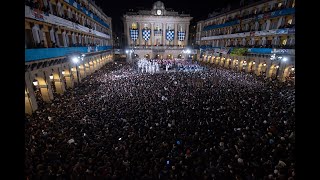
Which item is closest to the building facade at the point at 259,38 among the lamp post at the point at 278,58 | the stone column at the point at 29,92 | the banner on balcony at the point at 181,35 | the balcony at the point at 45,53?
the lamp post at the point at 278,58

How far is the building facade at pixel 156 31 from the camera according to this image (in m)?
60.8

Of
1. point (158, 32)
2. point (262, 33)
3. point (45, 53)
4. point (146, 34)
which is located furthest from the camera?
point (158, 32)

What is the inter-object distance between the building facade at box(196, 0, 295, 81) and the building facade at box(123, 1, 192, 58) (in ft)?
47.6

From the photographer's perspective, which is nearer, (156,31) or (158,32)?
(156,31)

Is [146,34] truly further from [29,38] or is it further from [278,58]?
[29,38]

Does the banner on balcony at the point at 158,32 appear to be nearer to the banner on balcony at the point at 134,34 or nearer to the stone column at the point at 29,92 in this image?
the banner on balcony at the point at 134,34

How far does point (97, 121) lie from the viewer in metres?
12.4

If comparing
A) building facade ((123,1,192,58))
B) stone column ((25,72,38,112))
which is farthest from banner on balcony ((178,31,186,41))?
stone column ((25,72,38,112))

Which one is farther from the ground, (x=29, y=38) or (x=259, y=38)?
(x=259, y=38)

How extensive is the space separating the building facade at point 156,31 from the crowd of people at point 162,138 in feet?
152

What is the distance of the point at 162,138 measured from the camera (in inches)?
405

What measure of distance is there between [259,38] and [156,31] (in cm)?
3603

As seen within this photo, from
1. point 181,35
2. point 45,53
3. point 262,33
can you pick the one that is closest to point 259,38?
point 262,33

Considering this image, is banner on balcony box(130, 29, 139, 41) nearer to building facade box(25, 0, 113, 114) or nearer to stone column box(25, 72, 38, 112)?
building facade box(25, 0, 113, 114)
